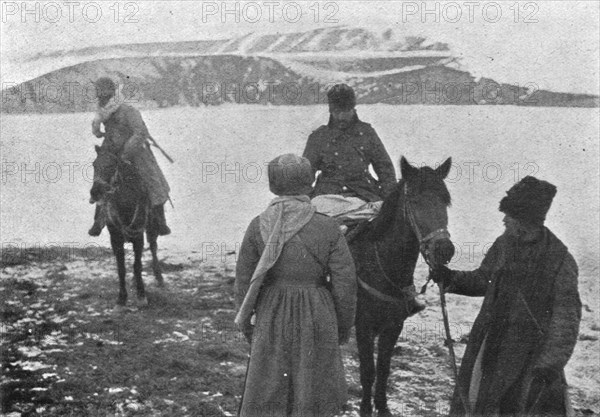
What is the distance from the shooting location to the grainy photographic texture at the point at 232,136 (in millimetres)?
A: 4961

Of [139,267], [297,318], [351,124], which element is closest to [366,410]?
[297,318]

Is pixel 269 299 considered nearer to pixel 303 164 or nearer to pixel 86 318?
pixel 303 164

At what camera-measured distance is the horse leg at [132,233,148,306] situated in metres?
5.96

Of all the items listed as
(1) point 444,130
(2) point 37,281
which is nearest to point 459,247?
(1) point 444,130

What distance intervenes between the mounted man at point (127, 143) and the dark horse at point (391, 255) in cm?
245

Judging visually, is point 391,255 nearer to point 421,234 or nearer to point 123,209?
point 421,234

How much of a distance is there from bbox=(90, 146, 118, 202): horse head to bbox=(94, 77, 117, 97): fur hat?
1.68ft

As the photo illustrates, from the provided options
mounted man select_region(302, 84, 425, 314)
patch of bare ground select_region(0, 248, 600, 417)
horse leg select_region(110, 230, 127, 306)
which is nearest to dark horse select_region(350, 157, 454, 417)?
patch of bare ground select_region(0, 248, 600, 417)

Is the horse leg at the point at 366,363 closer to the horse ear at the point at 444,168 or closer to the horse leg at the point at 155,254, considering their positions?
the horse ear at the point at 444,168

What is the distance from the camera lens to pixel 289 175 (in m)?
3.03

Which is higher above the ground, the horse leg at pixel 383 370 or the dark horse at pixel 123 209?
the dark horse at pixel 123 209

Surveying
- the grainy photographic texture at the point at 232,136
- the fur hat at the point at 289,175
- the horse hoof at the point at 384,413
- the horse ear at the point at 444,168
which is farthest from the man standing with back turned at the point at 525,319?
the grainy photographic texture at the point at 232,136

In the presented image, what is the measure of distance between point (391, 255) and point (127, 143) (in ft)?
9.70

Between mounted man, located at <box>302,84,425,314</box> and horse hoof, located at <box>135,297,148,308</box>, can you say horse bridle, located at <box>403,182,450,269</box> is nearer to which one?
mounted man, located at <box>302,84,425,314</box>
